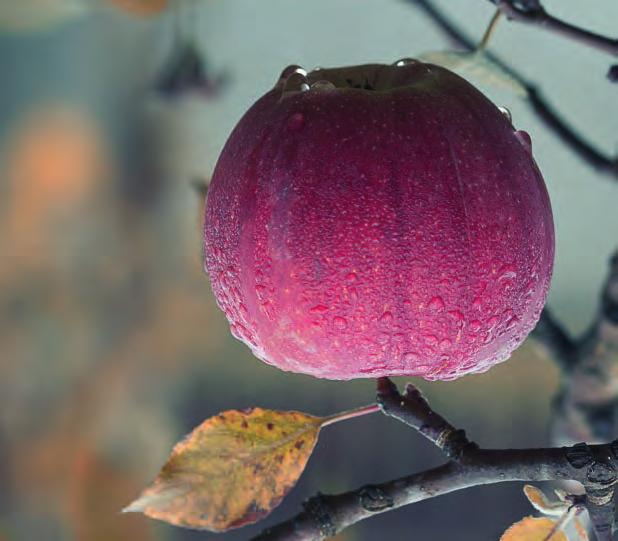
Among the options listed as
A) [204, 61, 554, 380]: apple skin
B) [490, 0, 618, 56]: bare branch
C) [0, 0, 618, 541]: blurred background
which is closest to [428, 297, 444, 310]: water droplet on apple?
[204, 61, 554, 380]: apple skin

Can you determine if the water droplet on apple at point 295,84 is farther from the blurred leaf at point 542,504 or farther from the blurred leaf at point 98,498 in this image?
the blurred leaf at point 98,498

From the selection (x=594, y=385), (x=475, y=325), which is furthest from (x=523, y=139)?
(x=594, y=385)

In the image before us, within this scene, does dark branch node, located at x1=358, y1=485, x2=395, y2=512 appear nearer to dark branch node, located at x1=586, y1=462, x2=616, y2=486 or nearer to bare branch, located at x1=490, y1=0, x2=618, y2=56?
dark branch node, located at x1=586, y1=462, x2=616, y2=486

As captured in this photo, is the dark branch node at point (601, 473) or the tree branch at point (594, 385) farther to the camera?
the tree branch at point (594, 385)

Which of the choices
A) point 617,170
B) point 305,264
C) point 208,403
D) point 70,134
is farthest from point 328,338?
point 70,134

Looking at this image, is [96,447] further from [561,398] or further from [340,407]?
[561,398]

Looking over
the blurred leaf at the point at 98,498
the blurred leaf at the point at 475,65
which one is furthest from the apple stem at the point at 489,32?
the blurred leaf at the point at 98,498

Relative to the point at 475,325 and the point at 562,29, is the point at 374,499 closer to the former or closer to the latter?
the point at 475,325
